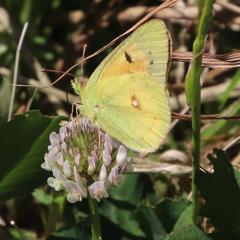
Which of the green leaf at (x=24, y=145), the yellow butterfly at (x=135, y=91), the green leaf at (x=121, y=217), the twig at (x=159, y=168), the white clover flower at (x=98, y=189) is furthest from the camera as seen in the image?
the twig at (x=159, y=168)

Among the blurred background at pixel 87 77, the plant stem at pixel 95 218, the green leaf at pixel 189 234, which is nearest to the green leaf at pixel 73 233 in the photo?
the blurred background at pixel 87 77

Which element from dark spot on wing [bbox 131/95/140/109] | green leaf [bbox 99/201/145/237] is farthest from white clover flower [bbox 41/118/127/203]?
green leaf [bbox 99/201/145/237]

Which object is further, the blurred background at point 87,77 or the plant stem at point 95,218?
the blurred background at point 87,77

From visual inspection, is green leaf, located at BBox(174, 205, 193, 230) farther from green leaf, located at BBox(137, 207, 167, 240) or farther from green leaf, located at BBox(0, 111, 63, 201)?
green leaf, located at BBox(0, 111, 63, 201)

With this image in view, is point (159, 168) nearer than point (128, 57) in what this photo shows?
No

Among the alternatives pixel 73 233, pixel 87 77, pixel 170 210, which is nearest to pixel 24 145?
pixel 73 233

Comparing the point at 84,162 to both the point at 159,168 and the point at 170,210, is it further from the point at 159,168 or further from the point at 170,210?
the point at 159,168

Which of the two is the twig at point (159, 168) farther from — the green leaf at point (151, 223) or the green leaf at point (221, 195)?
the green leaf at point (221, 195)
